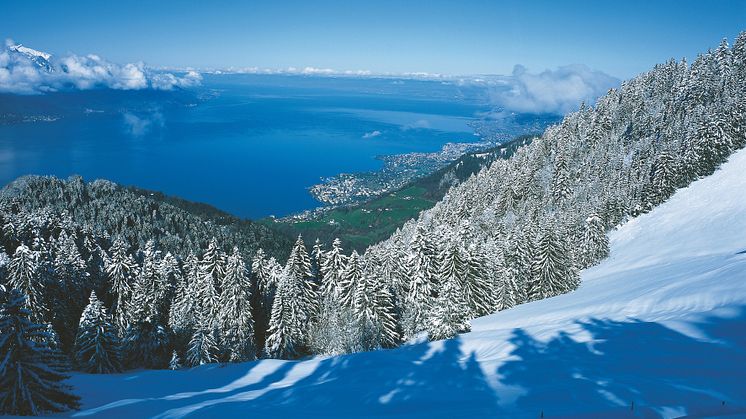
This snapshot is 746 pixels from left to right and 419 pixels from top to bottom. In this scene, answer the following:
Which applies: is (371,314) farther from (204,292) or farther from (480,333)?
(204,292)

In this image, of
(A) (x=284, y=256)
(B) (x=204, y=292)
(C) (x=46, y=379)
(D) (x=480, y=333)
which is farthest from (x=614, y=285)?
(A) (x=284, y=256)

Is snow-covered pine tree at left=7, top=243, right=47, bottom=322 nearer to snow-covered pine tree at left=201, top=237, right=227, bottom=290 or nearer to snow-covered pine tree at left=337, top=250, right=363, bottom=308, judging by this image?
snow-covered pine tree at left=201, top=237, right=227, bottom=290

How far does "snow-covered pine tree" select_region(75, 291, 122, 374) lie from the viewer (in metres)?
35.4

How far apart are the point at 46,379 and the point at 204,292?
3527cm

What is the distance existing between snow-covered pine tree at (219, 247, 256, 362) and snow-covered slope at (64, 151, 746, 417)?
43.3 ft

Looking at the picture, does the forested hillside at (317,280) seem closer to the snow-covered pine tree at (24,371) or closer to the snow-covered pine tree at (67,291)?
the snow-covered pine tree at (24,371)

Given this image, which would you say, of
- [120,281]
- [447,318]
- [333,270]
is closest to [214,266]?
[120,281]

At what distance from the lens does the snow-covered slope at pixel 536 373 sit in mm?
12789

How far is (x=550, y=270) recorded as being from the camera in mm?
45344

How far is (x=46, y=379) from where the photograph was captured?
15.1 meters

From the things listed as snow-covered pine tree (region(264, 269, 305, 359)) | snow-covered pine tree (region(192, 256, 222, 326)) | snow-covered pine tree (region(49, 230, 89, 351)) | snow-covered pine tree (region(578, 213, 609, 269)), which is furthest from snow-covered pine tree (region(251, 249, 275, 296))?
snow-covered pine tree (region(578, 213, 609, 269))

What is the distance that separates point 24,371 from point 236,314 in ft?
102

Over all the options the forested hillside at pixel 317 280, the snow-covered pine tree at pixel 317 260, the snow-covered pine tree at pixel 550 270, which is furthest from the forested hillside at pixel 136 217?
the snow-covered pine tree at pixel 550 270

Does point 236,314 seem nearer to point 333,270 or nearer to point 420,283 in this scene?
point 333,270
